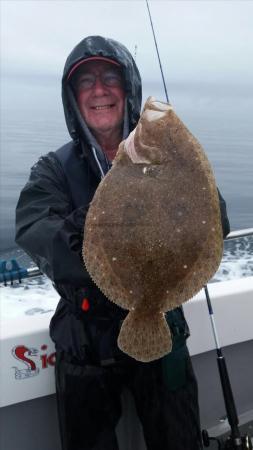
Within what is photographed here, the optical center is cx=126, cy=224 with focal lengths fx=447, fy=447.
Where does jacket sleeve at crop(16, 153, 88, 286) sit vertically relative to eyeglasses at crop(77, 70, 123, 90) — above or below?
below

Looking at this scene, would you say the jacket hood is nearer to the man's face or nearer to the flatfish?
the man's face

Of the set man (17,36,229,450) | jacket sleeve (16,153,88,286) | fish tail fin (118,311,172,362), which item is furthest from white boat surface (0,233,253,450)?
fish tail fin (118,311,172,362)

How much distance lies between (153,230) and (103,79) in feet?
4.04

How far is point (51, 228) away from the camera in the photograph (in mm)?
1771

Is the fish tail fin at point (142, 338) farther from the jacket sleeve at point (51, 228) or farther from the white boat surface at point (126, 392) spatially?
the white boat surface at point (126, 392)

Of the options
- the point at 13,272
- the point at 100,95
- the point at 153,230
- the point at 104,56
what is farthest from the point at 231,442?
the point at 104,56

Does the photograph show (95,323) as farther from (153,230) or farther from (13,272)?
(13,272)

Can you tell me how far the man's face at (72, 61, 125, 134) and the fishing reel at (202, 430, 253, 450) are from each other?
1825 millimetres

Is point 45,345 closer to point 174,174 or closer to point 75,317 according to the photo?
point 75,317

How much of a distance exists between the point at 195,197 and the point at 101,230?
35cm

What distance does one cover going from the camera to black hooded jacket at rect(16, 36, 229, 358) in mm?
1728

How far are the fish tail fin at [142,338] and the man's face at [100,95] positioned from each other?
3.88ft

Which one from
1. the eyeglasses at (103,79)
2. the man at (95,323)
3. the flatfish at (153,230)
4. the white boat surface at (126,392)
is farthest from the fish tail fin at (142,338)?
the eyeglasses at (103,79)

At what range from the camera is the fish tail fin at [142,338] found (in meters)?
1.62
